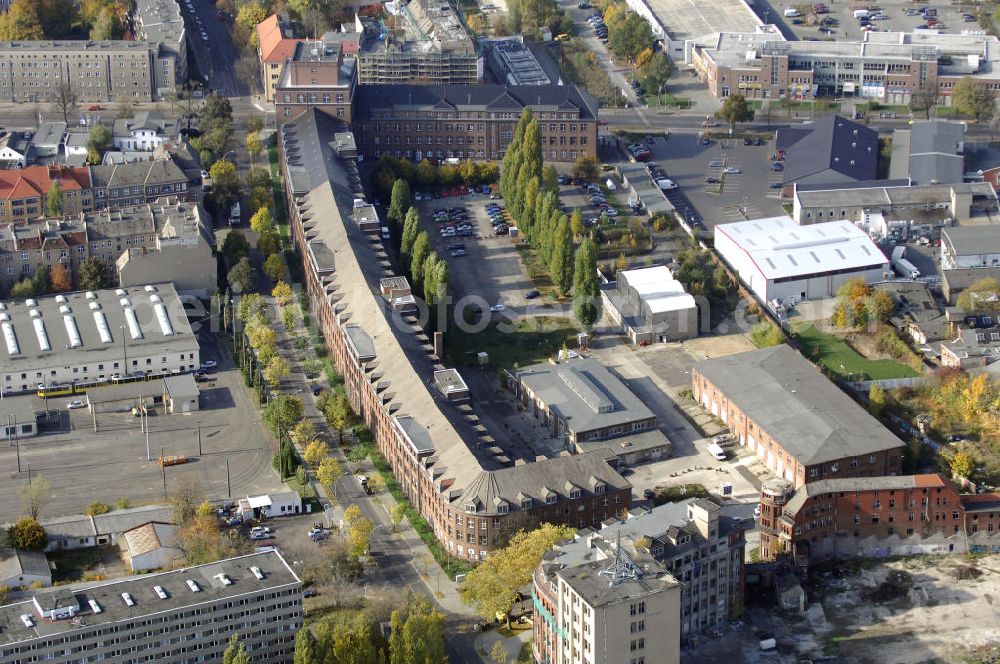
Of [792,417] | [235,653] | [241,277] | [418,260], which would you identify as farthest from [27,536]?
[792,417]

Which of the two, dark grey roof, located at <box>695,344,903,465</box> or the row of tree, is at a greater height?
the row of tree

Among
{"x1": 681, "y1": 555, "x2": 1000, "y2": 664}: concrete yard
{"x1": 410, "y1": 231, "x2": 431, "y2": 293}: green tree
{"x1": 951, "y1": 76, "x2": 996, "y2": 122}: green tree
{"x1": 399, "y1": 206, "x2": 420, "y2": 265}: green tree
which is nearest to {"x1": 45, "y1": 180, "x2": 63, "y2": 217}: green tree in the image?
{"x1": 399, "y1": 206, "x2": 420, "y2": 265}: green tree

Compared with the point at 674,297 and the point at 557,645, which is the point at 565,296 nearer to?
the point at 674,297

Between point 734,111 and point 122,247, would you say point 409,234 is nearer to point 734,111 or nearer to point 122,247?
point 122,247

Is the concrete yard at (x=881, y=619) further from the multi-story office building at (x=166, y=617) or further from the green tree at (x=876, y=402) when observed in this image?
the multi-story office building at (x=166, y=617)

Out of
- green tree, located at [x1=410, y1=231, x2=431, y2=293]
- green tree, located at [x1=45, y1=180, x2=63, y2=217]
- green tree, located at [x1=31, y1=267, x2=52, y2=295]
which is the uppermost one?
green tree, located at [x1=45, y1=180, x2=63, y2=217]

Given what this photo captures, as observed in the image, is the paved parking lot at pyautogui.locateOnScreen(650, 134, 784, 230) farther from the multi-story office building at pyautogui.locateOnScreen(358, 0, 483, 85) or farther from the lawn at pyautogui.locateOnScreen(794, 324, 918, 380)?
the lawn at pyautogui.locateOnScreen(794, 324, 918, 380)

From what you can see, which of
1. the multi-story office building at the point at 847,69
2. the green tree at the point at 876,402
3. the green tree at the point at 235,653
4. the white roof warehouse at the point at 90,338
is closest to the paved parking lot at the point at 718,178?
the multi-story office building at the point at 847,69
